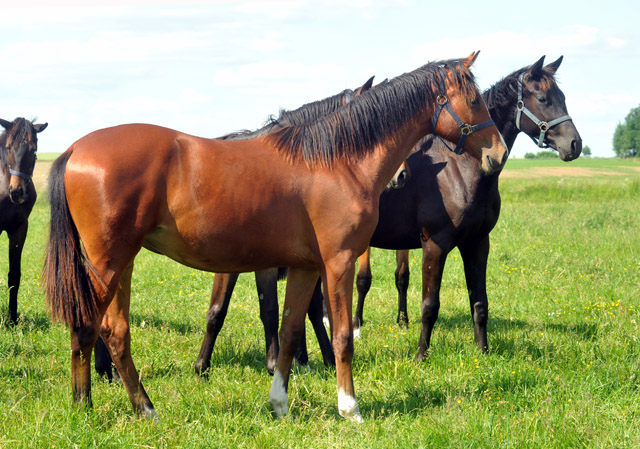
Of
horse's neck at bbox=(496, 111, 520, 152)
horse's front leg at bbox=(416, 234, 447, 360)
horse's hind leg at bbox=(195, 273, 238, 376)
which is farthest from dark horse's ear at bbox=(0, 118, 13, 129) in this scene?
horse's neck at bbox=(496, 111, 520, 152)

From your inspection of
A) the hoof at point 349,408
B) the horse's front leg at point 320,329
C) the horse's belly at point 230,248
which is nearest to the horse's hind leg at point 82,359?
the horse's belly at point 230,248

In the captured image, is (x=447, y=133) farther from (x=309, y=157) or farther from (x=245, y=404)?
(x=245, y=404)

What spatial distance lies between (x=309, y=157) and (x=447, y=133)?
114 cm

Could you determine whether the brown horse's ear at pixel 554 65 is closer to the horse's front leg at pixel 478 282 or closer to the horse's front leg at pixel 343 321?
the horse's front leg at pixel 478 282

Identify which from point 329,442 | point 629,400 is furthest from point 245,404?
point 629,400

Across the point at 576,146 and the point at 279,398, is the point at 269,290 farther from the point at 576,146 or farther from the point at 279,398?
the point at 576,146

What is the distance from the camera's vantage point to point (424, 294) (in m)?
5.85

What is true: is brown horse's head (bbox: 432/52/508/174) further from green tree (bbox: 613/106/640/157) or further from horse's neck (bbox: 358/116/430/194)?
green tree (bbox: 613/106/640/157)

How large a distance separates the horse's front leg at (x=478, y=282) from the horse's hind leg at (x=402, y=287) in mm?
1442

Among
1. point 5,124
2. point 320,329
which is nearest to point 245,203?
point 320,329

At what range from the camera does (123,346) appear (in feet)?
13.5

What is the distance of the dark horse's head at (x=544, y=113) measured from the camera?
6.01 meters

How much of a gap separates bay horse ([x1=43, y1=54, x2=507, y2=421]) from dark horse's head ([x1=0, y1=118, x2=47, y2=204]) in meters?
3.79

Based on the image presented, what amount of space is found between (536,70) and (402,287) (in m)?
3.09
